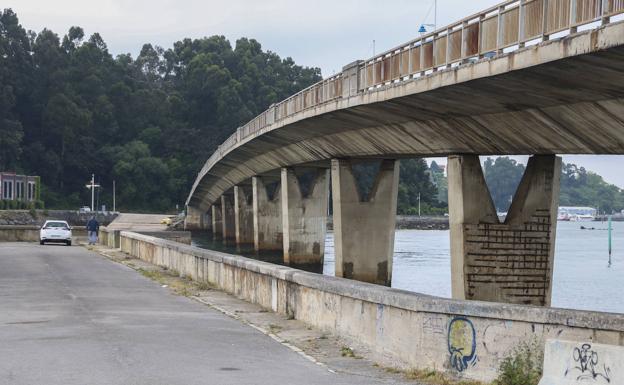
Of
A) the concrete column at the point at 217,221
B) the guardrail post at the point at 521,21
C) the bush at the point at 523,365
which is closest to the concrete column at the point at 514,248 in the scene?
the guardrail post at the point at 521,21

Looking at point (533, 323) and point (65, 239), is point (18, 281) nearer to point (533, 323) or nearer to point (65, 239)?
point (533, 323)

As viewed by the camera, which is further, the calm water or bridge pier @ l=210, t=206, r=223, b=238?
bridge pier @ l=210, t=206, r=223, b=238

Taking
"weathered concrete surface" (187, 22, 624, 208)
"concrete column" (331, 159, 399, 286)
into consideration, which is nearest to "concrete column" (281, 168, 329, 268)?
"concrete column" (331, 159, 399, 286)

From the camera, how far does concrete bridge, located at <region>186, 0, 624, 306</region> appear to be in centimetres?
2214

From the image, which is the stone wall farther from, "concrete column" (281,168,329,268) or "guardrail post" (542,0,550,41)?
"concrete column" (281,168,329,268)

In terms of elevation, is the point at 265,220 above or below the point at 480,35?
below

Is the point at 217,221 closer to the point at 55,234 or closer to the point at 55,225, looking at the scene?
the point at 55,225

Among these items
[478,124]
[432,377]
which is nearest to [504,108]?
[478,124]

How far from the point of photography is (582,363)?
10492 mm

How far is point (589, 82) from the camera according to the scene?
74.2 ft

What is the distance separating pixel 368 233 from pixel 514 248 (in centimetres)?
1678

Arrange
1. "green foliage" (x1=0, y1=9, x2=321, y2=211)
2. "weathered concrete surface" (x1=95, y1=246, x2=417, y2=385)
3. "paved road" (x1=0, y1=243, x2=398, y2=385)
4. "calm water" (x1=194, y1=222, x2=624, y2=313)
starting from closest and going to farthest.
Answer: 1. "paved road" (x1=0, y1=243, x2=398, y2=385)
2. "weathered concrete surface" (x1=95, y1=246, x2=417, y2=385)
3. "calm water" (x1=194, y1=222, x2=624, y2=313)
4. "green foliage" (x1=0, y1=9, x2=321, y2=211)

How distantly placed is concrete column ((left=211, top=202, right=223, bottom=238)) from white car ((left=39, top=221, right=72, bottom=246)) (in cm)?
7528

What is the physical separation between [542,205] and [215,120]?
163 m
